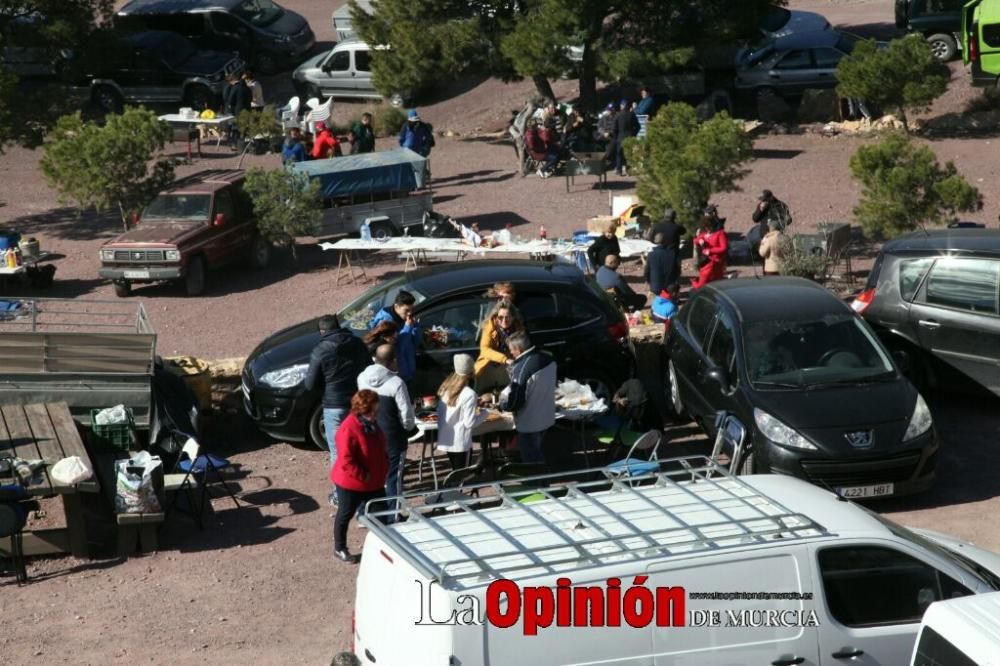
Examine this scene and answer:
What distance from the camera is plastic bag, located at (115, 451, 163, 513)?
35.8ft

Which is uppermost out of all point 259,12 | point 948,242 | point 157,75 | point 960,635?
point 259,12

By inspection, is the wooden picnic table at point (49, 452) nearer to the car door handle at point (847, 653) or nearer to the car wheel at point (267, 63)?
the car door handle at point (847, 653)

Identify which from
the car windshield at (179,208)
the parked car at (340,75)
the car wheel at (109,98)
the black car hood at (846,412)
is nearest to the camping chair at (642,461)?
the black car hood at (846,412)

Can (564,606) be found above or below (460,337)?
below

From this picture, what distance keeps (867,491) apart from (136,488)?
231 inches

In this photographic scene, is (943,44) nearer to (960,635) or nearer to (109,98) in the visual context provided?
(109,98)

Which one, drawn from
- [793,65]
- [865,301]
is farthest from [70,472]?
[793,65]

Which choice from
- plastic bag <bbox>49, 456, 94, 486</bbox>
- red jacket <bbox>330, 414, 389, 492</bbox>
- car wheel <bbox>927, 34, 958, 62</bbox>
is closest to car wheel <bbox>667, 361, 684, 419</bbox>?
red jacket <bbox>330, 414, 389, 492</bbox>

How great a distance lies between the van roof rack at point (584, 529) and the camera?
701 cm

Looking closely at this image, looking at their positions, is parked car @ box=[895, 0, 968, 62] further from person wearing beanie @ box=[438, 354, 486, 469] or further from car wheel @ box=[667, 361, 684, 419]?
person wearing beanie @ box=[438, 354, 486, 469]

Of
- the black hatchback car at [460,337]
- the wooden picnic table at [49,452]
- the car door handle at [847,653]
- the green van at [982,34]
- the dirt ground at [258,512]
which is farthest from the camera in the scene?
the green van at [982,34]

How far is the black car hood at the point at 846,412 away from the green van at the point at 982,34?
17.9m

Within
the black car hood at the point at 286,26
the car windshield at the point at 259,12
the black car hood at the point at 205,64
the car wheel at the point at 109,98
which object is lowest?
the car wheel at the point at 109,98

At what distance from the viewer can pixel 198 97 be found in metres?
33.1
